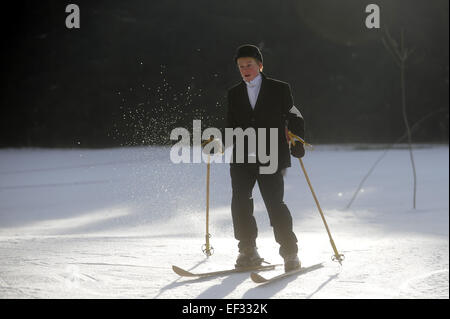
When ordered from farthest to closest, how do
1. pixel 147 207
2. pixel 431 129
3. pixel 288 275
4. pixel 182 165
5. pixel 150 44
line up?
pixel 431 129 < pixel 150 44 < pixel 182 165 < pixel 147 207 < pixel 288 275

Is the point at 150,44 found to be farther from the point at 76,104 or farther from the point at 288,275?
the point at 288,275

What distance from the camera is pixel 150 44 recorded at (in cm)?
849

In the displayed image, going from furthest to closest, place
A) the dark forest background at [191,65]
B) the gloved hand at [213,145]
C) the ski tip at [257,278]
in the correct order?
the dark forest background at [191,65] < the gloved hand at [213,145] < the ski tip at [257,278]

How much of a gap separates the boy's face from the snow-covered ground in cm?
88

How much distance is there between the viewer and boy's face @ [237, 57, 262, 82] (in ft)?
7.06

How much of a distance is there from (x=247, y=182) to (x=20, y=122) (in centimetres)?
738

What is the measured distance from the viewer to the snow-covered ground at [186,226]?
2.15 meters

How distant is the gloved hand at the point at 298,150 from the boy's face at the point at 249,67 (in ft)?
1.15

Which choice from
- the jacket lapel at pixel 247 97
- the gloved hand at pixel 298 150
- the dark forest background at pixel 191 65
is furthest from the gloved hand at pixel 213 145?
the dark forest background at pixel 191 65

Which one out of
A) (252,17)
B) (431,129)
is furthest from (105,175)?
(431,129)

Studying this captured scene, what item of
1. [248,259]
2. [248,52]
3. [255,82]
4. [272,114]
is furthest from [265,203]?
[248,52]

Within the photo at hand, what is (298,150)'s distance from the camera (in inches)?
87.4

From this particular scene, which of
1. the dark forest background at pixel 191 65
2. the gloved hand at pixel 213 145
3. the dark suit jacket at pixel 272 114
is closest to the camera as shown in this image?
the dark suit jacket at pixel 272 114

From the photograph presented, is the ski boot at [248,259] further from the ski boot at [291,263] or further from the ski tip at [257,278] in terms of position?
the ski tip at [257,278]
